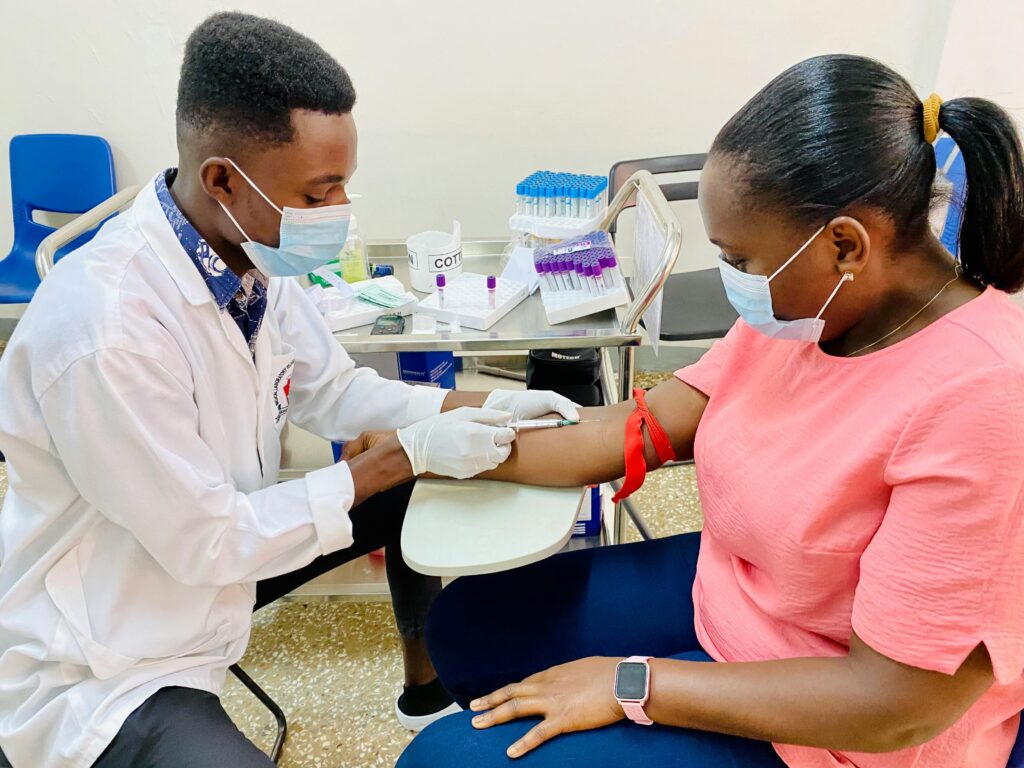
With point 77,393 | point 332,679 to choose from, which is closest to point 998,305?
point 77,393

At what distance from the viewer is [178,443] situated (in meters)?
0.91

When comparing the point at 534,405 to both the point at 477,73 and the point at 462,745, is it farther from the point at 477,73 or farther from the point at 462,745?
the point at 477,73

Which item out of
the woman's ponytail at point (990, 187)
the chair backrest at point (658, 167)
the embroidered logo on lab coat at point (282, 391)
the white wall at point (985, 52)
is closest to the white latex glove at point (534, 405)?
the embroidered logo on lab coat at point (282, 391)

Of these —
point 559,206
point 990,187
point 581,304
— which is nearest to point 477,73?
point 559,206

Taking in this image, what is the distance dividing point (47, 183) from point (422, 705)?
250 centimetres

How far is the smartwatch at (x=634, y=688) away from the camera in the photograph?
823mm

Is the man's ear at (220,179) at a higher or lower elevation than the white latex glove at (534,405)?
higher

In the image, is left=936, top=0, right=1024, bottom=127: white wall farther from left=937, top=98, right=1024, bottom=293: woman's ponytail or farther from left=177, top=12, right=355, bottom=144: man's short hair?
left=177, top=12, right=355, bottom=144: man's short hair

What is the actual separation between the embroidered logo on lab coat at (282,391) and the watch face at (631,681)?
28.0 inches

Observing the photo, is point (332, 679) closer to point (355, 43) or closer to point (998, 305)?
point (998, 305)

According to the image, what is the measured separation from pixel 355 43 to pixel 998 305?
2.29m

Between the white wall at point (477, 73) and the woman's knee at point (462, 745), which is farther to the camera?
the white wall at point (477, 73)

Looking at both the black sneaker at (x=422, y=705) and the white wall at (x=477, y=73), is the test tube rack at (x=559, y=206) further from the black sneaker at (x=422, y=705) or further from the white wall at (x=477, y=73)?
the black sneaker at (x=422, y=705)

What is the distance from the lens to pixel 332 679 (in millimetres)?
1677
